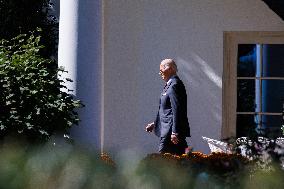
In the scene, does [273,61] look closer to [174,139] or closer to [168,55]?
[168,55]

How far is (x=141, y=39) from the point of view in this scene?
11016 millimetres

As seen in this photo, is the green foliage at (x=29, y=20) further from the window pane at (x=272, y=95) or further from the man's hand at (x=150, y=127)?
the man's hand at (x=150, y=127)

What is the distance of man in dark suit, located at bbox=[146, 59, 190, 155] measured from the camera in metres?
7.92

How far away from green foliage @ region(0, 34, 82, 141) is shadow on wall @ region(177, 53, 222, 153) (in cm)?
390

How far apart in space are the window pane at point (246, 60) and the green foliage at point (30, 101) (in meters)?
4.45

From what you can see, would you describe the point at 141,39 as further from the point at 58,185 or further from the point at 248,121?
the point at 58,185

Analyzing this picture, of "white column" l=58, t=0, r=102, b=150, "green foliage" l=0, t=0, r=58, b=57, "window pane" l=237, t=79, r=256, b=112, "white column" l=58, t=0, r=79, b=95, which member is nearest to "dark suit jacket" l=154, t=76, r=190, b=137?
"white column" l=58, t=0, r=102, b=150

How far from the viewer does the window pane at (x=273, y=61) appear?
1120 cm

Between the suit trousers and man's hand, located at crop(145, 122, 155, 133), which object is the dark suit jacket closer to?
the suit trousers

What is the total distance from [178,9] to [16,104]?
4.67 meters

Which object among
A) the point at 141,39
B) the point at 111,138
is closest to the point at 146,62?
the point at 141,39

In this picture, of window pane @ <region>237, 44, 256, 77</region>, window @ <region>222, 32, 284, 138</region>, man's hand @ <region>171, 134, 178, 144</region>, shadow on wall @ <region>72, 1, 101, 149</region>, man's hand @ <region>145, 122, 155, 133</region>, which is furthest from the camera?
window pane @ <region>237, 44, 256, 77</region>

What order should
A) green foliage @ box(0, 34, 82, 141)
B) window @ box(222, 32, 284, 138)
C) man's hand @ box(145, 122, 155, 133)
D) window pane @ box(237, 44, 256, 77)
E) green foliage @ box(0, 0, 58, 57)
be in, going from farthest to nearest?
green foliage @ box(0, 0, 58, 57) < window pane @ box(237, 44, 256, 77) < window @ box(222, 32, 284, 138) < man's hand @ box(145, 122, 155, 133) < green foliage @ box(0, 34, 82, 141)

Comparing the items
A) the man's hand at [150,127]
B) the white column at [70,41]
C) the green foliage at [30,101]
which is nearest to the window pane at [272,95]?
the man's hand at [150,127]
